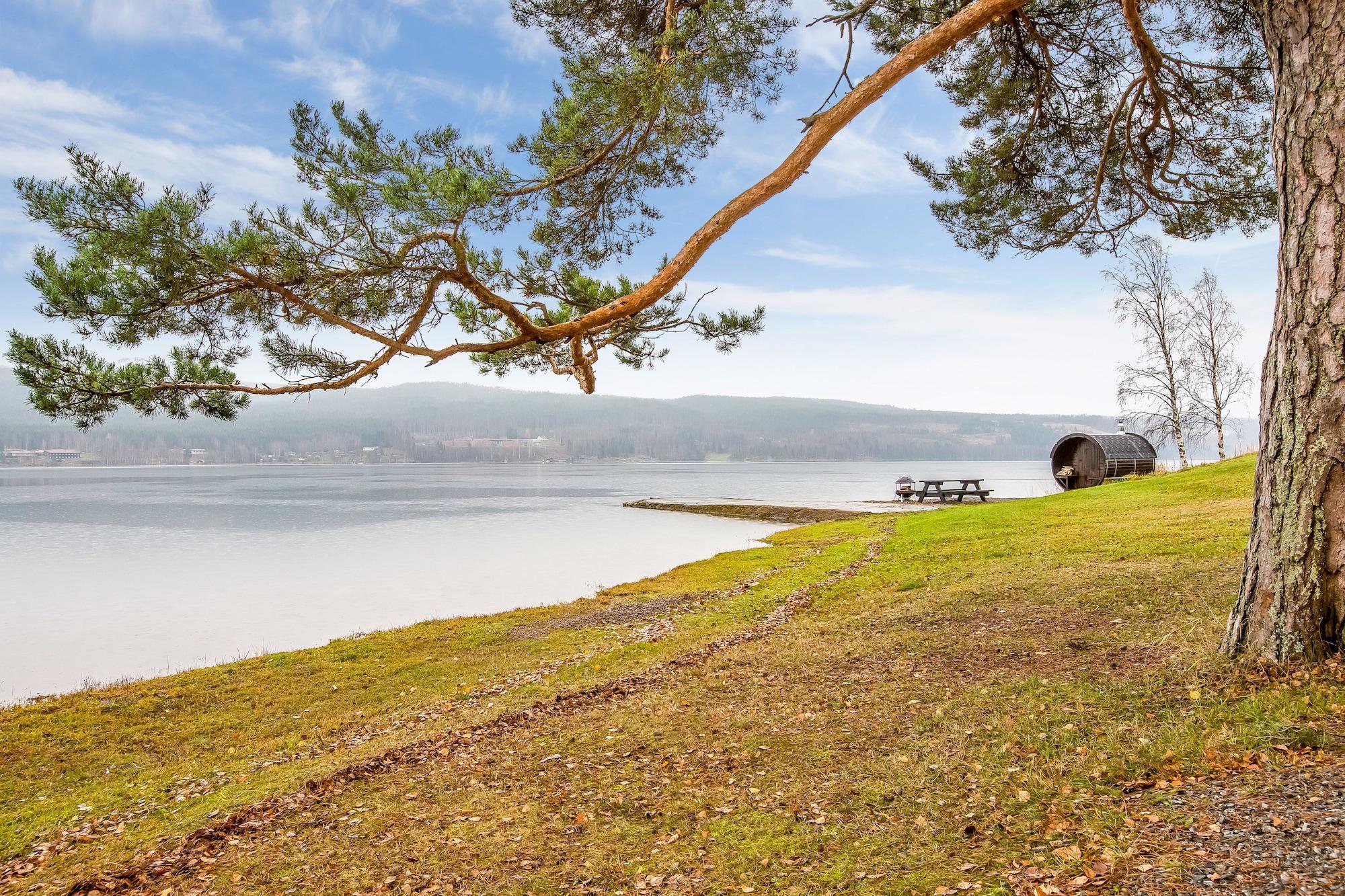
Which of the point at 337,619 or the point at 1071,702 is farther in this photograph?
the point at 337,619

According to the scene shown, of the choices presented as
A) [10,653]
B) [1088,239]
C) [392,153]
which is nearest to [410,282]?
[392,153]

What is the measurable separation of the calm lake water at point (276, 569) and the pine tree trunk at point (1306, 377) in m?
15.2

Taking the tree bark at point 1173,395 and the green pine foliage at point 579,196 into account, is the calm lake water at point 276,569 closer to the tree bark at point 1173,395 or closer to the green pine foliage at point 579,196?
the green pine foliage at point 579,196

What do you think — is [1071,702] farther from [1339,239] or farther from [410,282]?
[410,282]

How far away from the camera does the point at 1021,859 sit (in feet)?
10.0

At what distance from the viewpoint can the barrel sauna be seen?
31656 mm

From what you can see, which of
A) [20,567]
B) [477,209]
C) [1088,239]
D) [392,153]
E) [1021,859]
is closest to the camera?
[1021,859]

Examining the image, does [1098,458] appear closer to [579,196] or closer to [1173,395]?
[1173,395]

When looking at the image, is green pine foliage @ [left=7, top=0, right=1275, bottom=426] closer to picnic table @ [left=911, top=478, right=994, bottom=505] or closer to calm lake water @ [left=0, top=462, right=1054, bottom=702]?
calm lake water @ [left=0, top=462, right=1054, bottom=702]

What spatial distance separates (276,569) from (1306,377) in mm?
28353

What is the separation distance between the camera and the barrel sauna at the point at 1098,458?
3166 centimetres

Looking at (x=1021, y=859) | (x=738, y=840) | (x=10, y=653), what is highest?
(x=1021, y=859)

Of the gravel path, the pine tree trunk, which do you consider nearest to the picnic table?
the pine tree trunk

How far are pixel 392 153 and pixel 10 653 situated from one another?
15.2 meters
